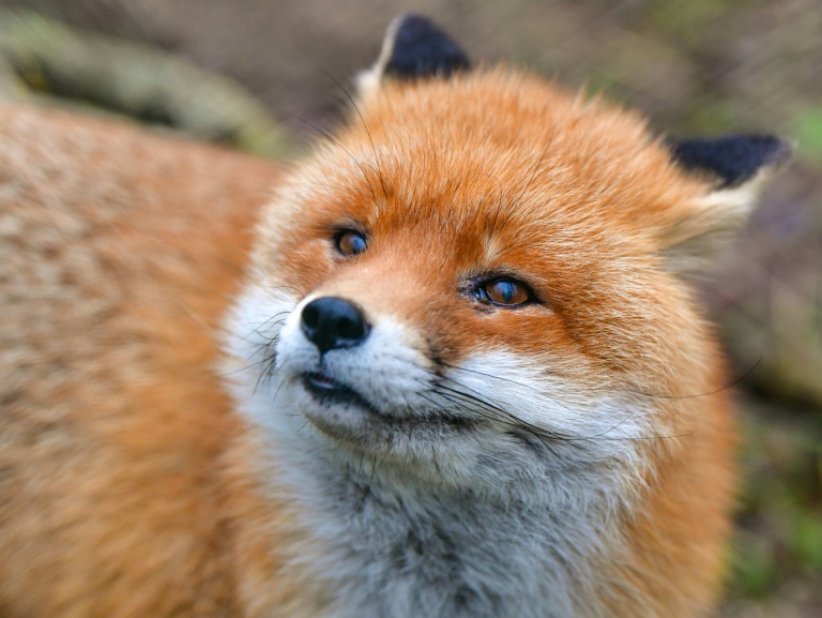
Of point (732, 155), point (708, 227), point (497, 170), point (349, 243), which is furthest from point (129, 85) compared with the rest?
point (708, 227)

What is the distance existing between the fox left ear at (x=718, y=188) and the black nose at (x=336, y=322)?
120 centimetres

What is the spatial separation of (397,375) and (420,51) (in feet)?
5.72

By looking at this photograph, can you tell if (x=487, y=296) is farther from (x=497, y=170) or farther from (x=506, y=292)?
(x=497, y=170)

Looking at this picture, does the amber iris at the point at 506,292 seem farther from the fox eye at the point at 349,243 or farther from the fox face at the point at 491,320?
the fox eye at the point at 349,243

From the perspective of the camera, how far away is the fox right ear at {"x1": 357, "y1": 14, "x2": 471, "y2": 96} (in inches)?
130

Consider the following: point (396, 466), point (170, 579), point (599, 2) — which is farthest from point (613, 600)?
point (599, 2)

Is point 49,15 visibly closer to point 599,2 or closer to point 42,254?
point 42,254

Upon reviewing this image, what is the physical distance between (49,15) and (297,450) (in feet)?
18.9

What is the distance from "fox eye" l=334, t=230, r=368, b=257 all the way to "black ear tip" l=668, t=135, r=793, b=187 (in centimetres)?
128

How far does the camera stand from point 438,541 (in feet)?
Result: 8.63

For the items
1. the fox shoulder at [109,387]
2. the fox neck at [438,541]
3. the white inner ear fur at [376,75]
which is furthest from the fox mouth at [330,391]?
the white inner ear fur at [376,75]

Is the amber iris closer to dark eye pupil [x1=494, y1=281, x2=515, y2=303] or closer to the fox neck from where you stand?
dark eye pupil [x1=494, y1=281, x2=515, y2=303]

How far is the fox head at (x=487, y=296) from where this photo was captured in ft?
7.32

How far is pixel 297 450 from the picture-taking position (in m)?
2.74
